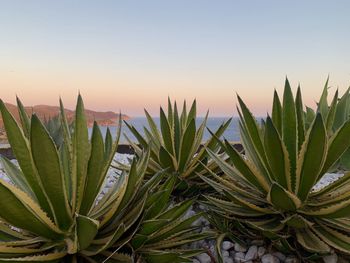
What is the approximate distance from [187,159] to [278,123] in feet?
2.82

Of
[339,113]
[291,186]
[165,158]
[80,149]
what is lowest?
[291,186]

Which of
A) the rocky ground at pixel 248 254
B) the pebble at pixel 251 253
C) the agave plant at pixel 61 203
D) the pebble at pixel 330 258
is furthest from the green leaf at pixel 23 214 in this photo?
the pebble at pixel 330 258

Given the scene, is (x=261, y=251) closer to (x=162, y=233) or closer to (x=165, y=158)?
(x=162, y=233)

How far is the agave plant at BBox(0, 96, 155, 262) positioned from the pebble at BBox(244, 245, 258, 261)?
77 cm

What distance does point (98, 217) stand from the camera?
6.40 ft

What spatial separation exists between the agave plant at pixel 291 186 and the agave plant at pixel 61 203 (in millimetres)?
730

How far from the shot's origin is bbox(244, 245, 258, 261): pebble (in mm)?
2287

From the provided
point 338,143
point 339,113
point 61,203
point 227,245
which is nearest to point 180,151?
point 227,245

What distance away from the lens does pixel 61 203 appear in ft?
5.57

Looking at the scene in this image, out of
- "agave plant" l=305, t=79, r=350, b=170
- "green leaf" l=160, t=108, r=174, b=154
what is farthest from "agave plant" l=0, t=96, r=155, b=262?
"agave plant" l=305, t=79, r=350, b=170

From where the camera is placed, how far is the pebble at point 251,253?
7.50 feet

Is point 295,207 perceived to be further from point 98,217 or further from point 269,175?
point 98,217

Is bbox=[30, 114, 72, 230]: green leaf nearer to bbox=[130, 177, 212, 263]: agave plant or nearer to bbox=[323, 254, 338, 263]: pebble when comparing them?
bbox=[130, 177, 212, 263]: agave plant

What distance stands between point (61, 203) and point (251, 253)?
3.99ft
